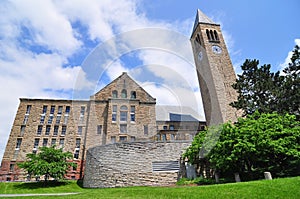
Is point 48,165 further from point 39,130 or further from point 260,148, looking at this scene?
point 260,148

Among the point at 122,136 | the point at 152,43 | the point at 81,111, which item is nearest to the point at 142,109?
the point at 122,136

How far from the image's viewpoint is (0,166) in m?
24.6

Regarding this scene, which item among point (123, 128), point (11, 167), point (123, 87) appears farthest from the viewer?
point (123, 87)

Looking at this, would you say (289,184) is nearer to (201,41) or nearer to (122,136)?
(122,136)

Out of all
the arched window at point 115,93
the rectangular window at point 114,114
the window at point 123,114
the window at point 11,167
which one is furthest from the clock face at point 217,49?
the window at point 11,167

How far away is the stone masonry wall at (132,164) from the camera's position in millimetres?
15710

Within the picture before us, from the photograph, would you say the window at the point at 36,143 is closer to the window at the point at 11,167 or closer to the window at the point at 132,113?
the window at the point at 11,167

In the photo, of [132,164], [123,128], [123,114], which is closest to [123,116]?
[123,114]

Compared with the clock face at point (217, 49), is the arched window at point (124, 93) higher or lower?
lower

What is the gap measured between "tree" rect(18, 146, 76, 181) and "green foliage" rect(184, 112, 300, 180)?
14.4 meters

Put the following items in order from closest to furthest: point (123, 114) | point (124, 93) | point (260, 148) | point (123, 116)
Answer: point (260, 148), point (123, 116), point (123, 114), point (124, 93)

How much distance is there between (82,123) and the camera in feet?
93.7

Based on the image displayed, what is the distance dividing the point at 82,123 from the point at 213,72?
2384 centimetres

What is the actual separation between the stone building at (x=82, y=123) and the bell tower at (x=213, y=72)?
6.90 m
